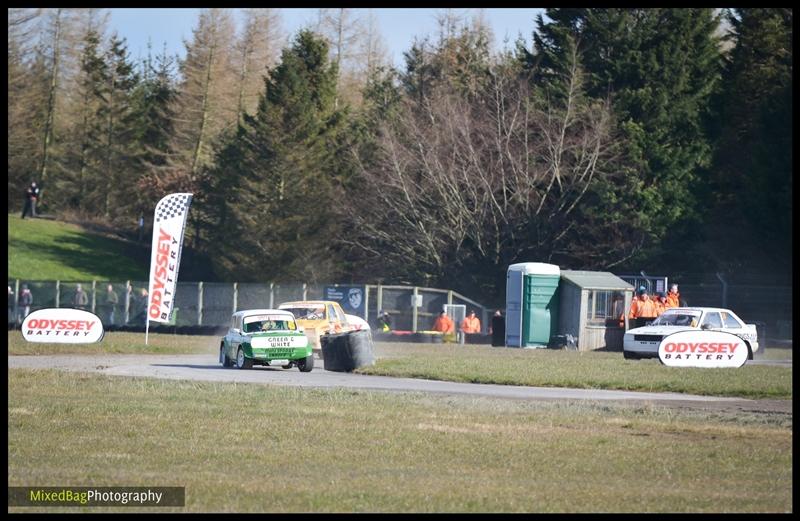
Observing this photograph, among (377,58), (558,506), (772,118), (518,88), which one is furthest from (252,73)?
(558,506)

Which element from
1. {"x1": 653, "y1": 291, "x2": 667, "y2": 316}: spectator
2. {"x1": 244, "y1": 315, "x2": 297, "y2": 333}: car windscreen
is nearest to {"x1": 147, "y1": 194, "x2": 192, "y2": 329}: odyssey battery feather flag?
{"x1": 244, "y1": 315, "x2": 297, "y2": 333}: car windscreen

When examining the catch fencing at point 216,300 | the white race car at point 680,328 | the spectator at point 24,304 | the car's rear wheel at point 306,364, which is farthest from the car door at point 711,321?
the spectator at point 24,304

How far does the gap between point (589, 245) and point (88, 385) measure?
36.6 meters

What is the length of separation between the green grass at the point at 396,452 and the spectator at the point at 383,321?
24188 millimetres

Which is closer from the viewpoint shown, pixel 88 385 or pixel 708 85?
pixel 88 385

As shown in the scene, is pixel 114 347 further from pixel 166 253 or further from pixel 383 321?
pixel 383 321

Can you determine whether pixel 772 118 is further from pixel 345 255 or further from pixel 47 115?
pixel 47 115

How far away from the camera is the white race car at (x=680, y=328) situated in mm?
31781

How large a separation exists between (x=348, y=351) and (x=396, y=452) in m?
12.8

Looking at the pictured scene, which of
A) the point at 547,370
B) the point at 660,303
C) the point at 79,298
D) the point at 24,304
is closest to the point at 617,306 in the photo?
the point at 660,303

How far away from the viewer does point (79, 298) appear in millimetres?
50156

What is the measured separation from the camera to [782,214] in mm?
51625

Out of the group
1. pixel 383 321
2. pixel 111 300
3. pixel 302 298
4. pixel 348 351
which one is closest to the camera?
pixel 348 351

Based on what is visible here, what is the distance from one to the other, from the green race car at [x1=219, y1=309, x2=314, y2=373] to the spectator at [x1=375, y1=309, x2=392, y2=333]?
1696 centimetres
